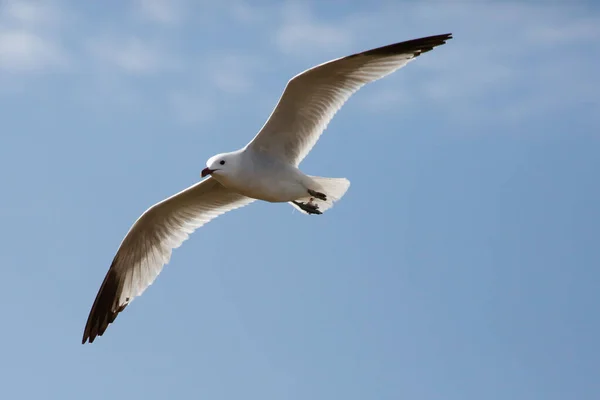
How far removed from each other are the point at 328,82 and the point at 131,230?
9.62 ft

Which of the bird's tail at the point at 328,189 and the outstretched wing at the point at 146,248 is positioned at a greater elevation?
the outstretched wing at the point at 146,248

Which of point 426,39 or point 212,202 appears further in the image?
point 212,202

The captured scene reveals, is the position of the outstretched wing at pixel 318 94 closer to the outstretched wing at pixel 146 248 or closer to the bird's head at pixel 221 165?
the bird's head at pixel 221 165

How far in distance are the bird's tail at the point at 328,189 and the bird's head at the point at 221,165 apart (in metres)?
0.85

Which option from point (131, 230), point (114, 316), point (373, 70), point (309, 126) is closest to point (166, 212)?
point (131, 230)

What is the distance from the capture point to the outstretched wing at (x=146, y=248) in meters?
11.0

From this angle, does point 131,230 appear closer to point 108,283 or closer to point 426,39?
point 108,283

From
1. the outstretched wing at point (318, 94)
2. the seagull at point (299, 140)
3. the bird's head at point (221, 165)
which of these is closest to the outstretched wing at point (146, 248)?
the seagull at point (299, 140)

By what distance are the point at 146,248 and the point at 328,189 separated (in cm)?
249

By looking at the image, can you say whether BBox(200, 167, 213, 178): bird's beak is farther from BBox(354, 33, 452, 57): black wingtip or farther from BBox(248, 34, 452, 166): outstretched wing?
BBox(354, 33, 452, 57): black wingtip

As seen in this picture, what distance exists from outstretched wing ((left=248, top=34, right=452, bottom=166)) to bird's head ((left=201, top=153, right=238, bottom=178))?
15.0 inches

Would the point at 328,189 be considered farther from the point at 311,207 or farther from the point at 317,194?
the point at 311,207

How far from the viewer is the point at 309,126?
988 cm

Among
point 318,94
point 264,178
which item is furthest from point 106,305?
point 318,94
